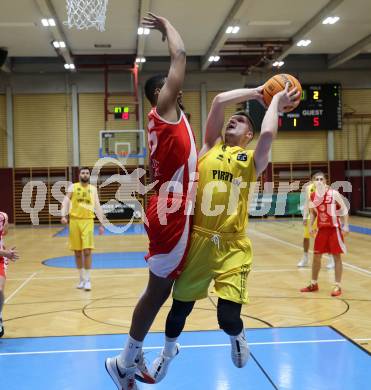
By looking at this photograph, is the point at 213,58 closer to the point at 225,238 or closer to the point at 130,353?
the point at 225,238

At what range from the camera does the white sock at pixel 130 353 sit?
10.1 feet

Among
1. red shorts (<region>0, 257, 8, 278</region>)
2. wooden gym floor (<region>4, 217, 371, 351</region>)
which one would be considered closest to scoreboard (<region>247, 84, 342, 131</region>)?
wooden gym floor (<region>4, 217, 371, 351</region>)

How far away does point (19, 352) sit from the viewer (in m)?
4.60

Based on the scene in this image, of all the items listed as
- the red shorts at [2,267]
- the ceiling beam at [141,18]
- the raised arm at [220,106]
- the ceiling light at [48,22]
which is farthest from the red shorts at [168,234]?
the ceiling light at [48,22]

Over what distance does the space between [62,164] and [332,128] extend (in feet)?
35.1

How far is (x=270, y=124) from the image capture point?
2959 mm

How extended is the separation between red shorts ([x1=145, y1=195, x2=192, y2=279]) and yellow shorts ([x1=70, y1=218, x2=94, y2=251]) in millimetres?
4664

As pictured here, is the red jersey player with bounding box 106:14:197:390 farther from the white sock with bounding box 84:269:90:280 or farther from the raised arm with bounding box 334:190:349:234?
the white sock with bounding box 84:269:90:280

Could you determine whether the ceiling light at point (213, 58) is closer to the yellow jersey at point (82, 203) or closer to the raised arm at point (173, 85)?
the yellow jersey at point (82, 203)

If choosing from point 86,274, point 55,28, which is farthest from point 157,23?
point 55,28

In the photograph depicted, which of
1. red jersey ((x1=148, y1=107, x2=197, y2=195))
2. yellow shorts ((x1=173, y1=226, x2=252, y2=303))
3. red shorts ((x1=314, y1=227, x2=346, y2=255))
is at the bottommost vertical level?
red shorts ((x1=314, y1=227, x2=346, y2=255))

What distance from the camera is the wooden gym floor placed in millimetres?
5441

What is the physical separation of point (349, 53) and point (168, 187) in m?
18.1

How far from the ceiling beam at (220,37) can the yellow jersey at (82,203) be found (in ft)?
27.5
